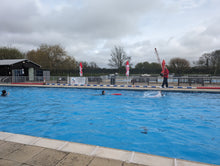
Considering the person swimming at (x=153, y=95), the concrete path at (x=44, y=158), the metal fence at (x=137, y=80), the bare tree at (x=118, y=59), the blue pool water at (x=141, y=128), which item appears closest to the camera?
the concrete path at (x=44, y=158)

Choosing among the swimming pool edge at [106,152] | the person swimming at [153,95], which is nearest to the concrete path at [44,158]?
the swimming pool edge at [106,152]

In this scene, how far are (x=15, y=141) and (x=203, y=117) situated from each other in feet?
24.4

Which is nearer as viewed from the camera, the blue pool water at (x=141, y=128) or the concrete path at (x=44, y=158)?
the concrete path at (x=44, y=158)

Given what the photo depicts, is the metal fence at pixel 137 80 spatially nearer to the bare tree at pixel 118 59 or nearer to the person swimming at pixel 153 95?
the person swimming at pixel 153 95

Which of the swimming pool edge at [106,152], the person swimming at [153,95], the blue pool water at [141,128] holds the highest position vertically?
the swimming pool edge at [106,152]

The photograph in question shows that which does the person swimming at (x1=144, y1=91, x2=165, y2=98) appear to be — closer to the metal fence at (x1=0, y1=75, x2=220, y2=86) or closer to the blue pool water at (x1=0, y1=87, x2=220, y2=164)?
the blue pool water at (x1=0, y1=87, x2=220, y2=164)

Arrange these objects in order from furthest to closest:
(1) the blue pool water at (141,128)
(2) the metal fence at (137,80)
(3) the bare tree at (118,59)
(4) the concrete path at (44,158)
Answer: (3) the bare tree at (118,59)
(2) the metal fence at (137,80)
(1) the blue pool water at (141,128)
(4) the concrete path at (44,158)

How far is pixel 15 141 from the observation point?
321 cm

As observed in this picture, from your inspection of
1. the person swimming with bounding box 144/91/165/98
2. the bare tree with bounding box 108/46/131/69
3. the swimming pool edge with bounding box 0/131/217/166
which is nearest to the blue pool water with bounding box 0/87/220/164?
the swimming pool edge with bounding box 0/131/217/166

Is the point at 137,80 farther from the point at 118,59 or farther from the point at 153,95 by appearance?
the point at 118,59

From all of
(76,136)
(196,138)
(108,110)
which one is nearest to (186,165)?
(196,138)

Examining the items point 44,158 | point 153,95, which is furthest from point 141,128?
point 153,95

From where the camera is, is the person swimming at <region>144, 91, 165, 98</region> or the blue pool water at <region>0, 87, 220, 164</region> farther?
the person swimming at <region>144, 91, 165, 98</region>

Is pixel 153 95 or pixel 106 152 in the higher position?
pixel 106 152
